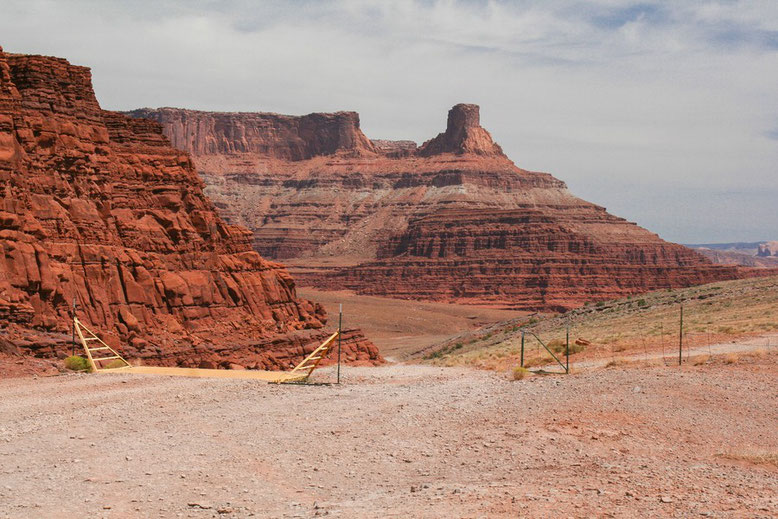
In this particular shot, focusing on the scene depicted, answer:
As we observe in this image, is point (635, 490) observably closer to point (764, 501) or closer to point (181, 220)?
point (764, 501)

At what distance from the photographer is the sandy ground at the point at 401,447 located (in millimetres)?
10898

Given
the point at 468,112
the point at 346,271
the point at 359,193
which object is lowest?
the point at 346,271

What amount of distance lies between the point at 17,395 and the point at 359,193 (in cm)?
18117

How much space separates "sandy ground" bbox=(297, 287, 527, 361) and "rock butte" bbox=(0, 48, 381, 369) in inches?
1554

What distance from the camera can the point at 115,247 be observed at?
3000 centimetres

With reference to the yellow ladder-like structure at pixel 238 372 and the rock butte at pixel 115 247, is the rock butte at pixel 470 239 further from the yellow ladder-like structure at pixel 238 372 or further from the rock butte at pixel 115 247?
the yellow ladder-like structure at pixel 238 372

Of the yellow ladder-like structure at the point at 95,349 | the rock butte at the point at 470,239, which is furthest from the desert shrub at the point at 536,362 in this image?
the rock butte at the point at 470,239

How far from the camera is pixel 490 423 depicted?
49.2 ft

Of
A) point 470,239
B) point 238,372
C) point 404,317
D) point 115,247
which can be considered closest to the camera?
point 238,372

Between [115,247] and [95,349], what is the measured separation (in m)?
5.87

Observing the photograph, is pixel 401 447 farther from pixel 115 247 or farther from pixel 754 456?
pixel 115 247

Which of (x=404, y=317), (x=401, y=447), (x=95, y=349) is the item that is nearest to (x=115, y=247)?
(x=95, y=349)

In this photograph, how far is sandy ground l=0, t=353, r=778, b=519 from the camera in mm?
10898

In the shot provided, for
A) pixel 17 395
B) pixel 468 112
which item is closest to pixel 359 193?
pixel 468 112
